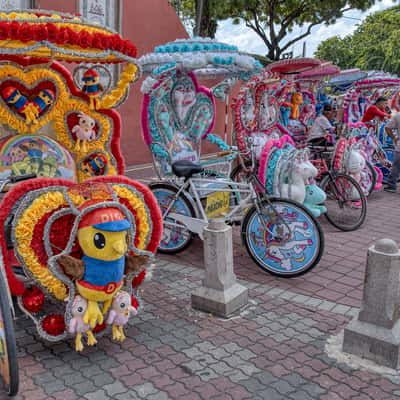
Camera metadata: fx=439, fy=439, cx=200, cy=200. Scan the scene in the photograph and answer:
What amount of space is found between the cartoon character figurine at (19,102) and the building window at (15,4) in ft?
11.3

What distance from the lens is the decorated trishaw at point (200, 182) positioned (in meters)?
4.38

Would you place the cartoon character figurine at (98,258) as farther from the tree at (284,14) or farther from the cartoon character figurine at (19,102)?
the tree at (284,14)

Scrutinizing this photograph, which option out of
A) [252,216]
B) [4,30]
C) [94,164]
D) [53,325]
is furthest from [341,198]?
[4,30]

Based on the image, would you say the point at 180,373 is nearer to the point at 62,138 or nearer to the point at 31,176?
the point at 31,176

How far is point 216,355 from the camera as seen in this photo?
3162mm

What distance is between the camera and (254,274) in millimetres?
4641

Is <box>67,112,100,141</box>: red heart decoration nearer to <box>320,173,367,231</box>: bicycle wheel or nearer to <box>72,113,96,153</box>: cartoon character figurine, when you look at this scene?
<box>72,113,96,153</box>: cartoon character figurine

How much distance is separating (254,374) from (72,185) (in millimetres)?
1811

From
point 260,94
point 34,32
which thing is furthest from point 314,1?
point 34,32

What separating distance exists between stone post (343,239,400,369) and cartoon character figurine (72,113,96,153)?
115 inches

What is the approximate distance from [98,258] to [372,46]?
3466 cm

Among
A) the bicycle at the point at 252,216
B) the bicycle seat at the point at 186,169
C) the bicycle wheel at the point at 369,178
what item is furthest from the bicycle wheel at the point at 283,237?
the bicycle wheel at the point at 369,178

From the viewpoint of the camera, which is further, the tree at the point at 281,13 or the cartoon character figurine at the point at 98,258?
the tree at the point at 281,13

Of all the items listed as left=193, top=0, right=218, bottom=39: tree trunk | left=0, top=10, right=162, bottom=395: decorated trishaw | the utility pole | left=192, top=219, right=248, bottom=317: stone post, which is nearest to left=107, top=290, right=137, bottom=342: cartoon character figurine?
left=0, top=10, right=162, bottom=395: decorated trishaw
